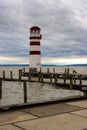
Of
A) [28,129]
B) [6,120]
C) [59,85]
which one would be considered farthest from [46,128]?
[59,85]

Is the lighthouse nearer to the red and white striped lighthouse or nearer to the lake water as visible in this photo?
the red and white striped lighthouse

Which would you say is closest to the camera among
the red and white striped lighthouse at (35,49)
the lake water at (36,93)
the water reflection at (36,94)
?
the water reflection at (36,94)

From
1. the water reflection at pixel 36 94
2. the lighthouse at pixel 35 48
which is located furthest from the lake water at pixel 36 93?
the lighthouse at pixel 35 48

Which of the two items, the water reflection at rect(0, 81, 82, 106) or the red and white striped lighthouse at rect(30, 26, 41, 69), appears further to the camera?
the red and white striped lighthouse at rect(30, 26, 41, 69)

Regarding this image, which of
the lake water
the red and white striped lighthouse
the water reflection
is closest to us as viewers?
the water reflection

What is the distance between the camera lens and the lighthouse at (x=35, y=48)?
26.6m

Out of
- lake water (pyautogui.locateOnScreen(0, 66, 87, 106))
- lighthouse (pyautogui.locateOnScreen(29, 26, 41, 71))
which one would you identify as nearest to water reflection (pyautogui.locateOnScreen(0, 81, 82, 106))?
lake water (pyautogui.locateOnScreen(0, 66, 87, 106))

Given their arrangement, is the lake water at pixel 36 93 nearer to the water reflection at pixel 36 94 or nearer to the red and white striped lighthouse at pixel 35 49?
the water reflection at pixel 36 94

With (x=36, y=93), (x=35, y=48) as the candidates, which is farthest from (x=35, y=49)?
(x=36, y=93)

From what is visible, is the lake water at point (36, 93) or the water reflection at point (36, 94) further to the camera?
the lake water at point (36, 93)

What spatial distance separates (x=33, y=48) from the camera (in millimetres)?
26656

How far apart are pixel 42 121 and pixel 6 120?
2.46 feet

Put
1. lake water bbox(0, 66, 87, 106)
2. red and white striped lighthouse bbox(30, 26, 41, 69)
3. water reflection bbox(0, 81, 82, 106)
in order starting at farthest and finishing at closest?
red and white striped lighthouse bbox(30, 26, 41, 69) < lake water bbox(0, 66, 87, 106) < water reflection bbox(0, 81, 82, 106)

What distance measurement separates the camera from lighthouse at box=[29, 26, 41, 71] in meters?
26.6
